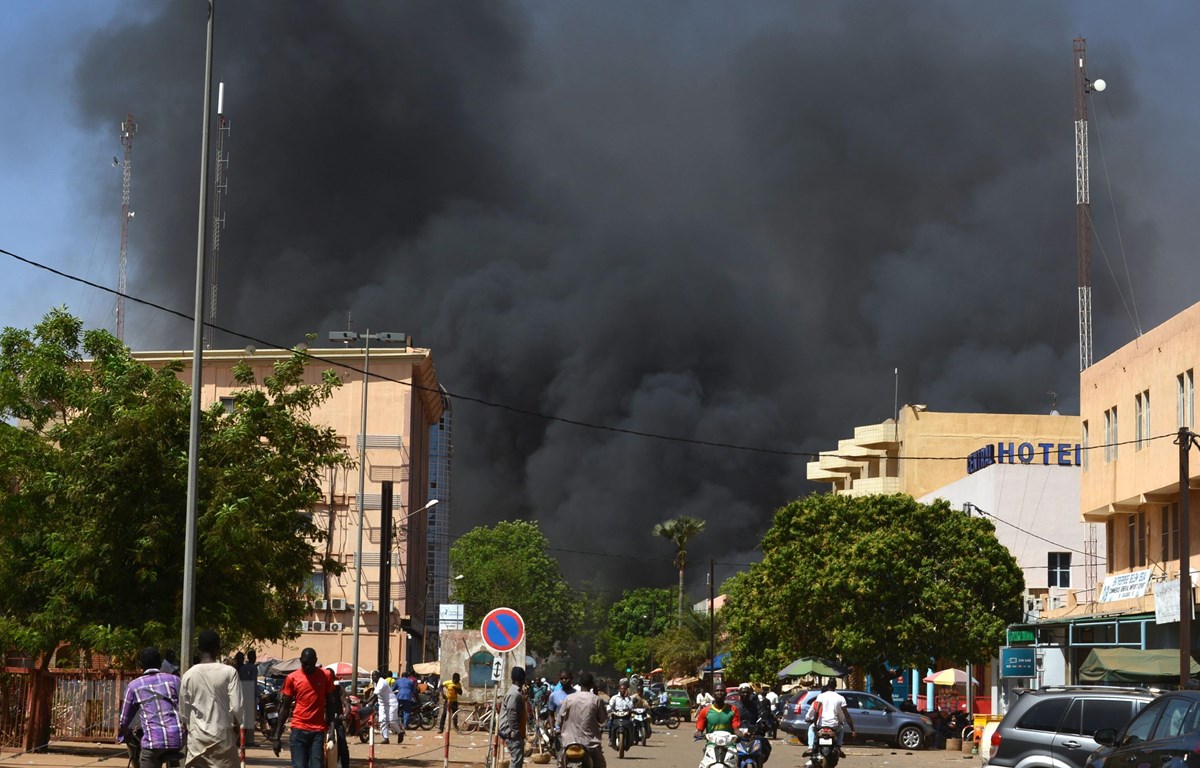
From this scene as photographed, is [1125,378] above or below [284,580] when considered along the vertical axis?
above

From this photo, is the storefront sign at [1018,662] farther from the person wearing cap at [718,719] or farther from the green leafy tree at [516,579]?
the green leafy tree at [516,579]

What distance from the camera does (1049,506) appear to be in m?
72.0

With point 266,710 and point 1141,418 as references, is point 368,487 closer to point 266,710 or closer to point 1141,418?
point 266,710

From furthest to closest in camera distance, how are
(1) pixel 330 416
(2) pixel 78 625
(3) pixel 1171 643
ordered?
(1) pixel 330 416, (3) pixel 1171 643, (2) pixel 78 625

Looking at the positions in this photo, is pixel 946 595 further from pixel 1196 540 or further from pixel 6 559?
pixel 6 559

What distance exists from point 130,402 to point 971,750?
28710 mm

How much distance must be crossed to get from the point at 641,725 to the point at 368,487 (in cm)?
4674

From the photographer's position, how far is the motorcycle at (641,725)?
43466 mm

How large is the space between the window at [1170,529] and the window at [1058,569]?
84.2 feet

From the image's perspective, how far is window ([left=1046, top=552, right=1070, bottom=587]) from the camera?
71562 millimetres

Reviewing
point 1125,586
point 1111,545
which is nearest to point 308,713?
point 1125,586

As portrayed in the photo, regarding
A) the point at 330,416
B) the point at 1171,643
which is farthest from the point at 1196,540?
the point at 330,416

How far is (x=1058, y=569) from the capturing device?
71750 mm

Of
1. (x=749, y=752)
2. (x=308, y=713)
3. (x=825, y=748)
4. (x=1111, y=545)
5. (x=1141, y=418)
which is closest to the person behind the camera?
(x=308, y=713)
